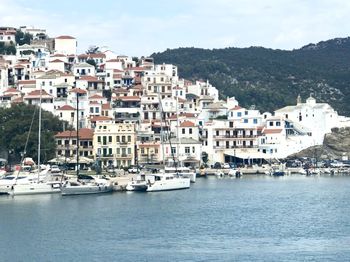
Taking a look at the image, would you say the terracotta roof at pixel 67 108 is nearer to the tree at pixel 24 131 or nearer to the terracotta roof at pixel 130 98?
the tree at pixel 24 131

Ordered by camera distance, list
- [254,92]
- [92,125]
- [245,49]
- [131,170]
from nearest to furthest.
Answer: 1. [131,170]
2. [92,125]
3. [254,92]
4. [245,49]

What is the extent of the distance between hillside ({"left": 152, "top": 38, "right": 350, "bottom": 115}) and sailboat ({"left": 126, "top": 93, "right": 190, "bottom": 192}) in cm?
5079

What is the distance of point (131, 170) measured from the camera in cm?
8012

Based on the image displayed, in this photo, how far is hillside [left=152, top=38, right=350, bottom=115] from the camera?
130 m

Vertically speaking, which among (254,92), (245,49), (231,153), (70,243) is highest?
(245,49)

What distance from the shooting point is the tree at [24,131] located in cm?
7888

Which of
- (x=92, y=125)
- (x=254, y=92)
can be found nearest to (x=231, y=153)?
(x=92, y=125)

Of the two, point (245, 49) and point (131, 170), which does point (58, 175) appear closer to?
point (131, 170)

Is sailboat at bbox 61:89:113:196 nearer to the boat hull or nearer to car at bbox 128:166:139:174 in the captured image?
the boat hull

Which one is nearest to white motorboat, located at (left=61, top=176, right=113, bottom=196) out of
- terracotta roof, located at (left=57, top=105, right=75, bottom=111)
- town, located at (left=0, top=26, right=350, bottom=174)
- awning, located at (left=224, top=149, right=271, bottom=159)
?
town, located at (left=0, top=26, right=350, bottom=174)

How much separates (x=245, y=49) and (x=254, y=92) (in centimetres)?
5781

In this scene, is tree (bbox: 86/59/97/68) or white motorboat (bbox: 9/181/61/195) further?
tree (bbox: 86/59/97/68)

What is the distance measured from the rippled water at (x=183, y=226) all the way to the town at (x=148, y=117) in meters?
14.5

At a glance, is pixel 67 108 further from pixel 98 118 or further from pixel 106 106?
pixel 106 106
